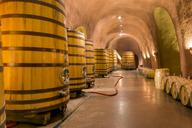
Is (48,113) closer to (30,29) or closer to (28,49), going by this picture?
(28,49)

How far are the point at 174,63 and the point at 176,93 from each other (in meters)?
5.54

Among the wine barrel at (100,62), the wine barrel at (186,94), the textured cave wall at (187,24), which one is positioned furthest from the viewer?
the wine barrel at (100,62)

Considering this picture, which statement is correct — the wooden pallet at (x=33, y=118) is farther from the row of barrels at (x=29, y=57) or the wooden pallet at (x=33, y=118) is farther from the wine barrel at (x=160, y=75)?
the wine barrel at (x=160, y=75)

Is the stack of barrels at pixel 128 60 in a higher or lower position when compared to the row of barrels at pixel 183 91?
higher

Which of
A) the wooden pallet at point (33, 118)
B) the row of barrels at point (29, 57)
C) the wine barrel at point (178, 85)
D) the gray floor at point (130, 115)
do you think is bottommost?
the gray floor at point (130, 115)

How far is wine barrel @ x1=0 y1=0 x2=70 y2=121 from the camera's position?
10.3 feet

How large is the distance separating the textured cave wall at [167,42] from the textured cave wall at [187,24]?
3547 mm

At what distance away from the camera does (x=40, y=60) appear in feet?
10.7

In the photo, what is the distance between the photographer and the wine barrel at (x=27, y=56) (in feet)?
10.3

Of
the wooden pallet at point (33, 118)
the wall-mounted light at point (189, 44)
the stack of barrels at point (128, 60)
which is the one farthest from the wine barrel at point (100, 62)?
the stack of barrels at point (128, 60)

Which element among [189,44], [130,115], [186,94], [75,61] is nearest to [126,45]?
[189,44]

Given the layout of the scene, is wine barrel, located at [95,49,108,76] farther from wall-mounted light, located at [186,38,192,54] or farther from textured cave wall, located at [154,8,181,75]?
wall-mounted light, located at [186,38,192,54]

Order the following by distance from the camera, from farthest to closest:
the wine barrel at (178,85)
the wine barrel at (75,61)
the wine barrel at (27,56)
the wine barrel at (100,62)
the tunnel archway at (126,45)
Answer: the tunnel archway at (126,45)
the wine barrel at (100,62)
the wine barrel at (75,61)
the wine barrel at (178,85)
the wine barrel at (27,56)

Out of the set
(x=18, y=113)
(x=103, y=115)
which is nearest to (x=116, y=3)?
(x=103, y=115)
